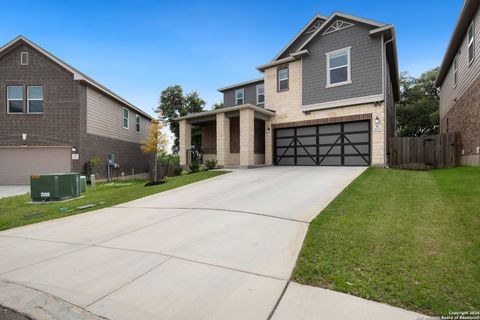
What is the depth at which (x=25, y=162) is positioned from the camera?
15.8m

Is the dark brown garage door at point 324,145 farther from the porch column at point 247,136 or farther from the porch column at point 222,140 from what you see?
the porch column at point 222,140

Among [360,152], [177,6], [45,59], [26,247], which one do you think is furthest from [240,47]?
[26,247]

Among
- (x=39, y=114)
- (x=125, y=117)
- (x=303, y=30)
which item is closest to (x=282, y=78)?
(x=303, y=30)

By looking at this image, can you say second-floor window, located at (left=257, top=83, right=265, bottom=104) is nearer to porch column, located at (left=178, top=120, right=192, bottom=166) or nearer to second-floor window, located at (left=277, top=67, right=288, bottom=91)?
second-floor window, located at (left=277, top=67, right=288, bottom=91)

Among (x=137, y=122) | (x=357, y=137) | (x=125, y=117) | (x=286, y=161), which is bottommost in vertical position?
(x=286, y=161)

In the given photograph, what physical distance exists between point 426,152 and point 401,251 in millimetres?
11882

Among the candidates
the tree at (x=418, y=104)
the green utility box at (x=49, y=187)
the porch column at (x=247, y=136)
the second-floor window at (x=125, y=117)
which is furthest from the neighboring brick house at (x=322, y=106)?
the tree at (x=418, y=104)

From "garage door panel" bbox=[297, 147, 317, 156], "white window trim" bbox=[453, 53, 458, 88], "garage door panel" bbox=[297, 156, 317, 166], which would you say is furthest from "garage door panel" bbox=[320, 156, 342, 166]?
"white window trim" bbox=[453, 53, 458, 88]

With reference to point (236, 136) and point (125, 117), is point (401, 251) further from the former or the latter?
point (125, 117)

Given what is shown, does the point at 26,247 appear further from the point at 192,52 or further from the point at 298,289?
the point at 192,52

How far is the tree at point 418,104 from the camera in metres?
29.7

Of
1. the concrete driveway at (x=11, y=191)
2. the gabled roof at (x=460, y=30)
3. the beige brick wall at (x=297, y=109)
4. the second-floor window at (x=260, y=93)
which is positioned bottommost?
the concrete driveway at (x=11, y=191)

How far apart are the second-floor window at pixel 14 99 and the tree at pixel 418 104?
34814mm

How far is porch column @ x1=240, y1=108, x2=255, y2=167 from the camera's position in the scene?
1451cm
